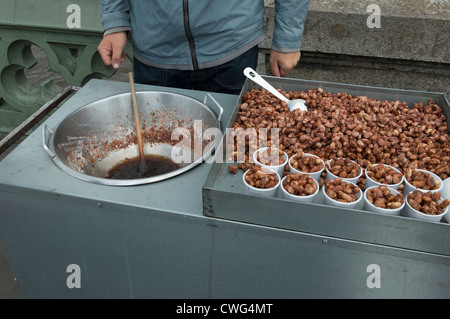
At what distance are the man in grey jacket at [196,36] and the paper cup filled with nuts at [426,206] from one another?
43.7 inches

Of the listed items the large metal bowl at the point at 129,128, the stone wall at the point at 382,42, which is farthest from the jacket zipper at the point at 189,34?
the stone wall at the point at 382,42

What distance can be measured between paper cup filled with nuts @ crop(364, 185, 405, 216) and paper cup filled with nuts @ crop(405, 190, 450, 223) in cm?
2

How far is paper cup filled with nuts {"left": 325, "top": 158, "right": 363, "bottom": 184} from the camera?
1188mm

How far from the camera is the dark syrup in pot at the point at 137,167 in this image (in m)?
1.62

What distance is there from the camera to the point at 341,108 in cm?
152

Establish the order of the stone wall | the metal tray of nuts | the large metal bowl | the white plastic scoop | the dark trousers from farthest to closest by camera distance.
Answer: the stone wall < the dark trousers < the large metal bowl < the white plastic scoop < the metal tray of nuts

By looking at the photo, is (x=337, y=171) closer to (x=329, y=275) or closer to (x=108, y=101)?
(x=329, y=275)

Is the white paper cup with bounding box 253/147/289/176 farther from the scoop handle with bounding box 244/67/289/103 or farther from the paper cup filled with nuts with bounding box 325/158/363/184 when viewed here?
the scoop handle with bounding box 244/67/289/103

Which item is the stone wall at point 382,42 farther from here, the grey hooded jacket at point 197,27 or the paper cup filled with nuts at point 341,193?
the paper cup filled with nuts at point 341,193

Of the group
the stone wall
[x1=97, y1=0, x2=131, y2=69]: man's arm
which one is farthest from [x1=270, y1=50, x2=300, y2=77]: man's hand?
[x1=97, y1=0, x2=131, y2=69]: man's arm

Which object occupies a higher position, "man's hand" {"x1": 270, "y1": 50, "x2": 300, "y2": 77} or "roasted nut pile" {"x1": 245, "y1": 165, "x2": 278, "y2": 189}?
"man's hand" {"x1": 270, "y1": 50, "x2": 300, "y2": 77}

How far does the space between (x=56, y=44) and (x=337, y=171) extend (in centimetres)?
248
